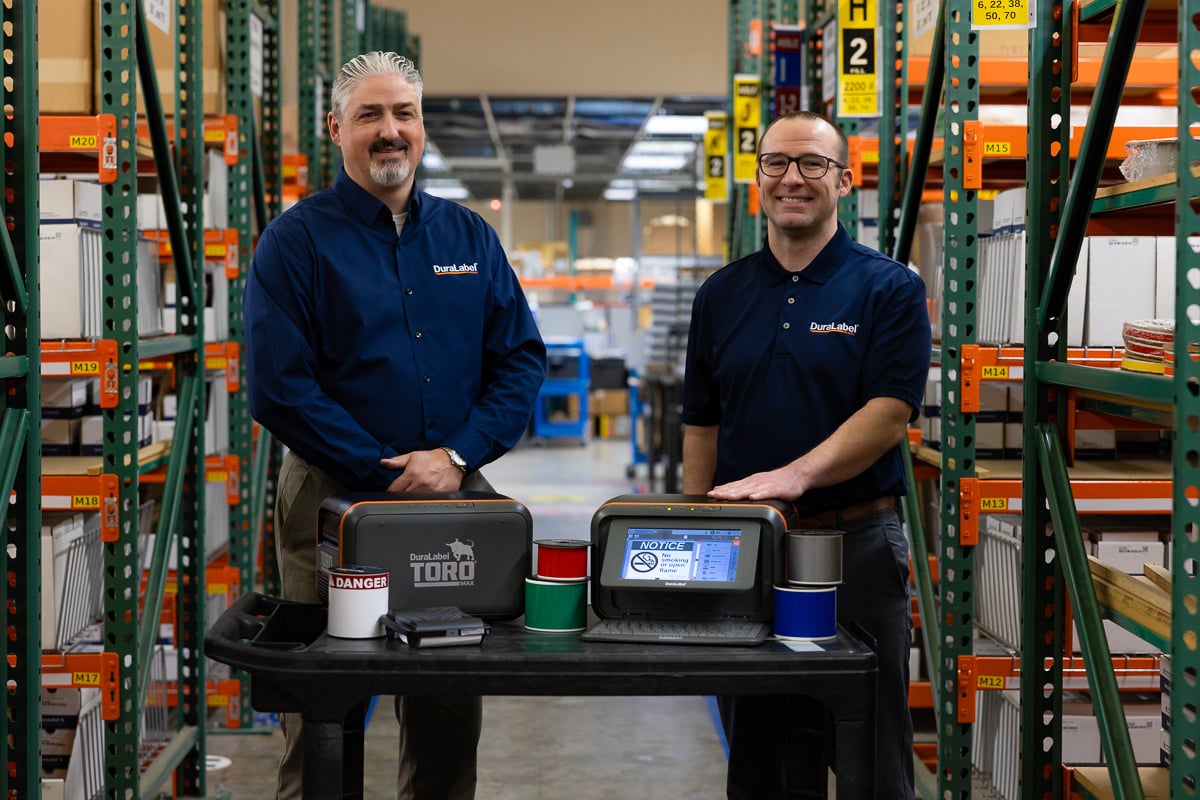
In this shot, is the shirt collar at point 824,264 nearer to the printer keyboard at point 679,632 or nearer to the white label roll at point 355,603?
the printer keyboard at point 679,632

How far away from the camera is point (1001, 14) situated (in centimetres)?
306

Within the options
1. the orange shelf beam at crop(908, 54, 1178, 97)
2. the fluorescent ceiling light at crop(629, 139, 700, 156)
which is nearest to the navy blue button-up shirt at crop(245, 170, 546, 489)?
the orange shelf beam at crop(908, 54, 1178, 97)

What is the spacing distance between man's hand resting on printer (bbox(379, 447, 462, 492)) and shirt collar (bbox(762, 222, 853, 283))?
2.72ft

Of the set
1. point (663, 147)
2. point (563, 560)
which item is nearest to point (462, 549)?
point (563, 560)

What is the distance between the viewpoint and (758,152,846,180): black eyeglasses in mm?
2611

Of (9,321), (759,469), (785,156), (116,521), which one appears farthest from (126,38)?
(759,469)

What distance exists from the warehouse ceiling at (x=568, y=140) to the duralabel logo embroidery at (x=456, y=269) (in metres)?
10.5

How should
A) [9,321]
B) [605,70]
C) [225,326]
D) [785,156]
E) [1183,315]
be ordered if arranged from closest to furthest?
[1183,315], [9,321], [785,156], [225,326], [605,70]

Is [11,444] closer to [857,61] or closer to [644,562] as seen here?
[644,562]

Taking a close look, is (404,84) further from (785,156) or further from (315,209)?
(785,156)

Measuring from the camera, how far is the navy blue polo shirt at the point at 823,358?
267cm

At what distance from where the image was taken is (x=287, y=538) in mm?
2830

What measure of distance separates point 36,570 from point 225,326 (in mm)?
2472

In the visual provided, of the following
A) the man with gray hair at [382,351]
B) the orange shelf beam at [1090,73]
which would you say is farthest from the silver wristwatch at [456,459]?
the orange shelf beam at [1090,73]
